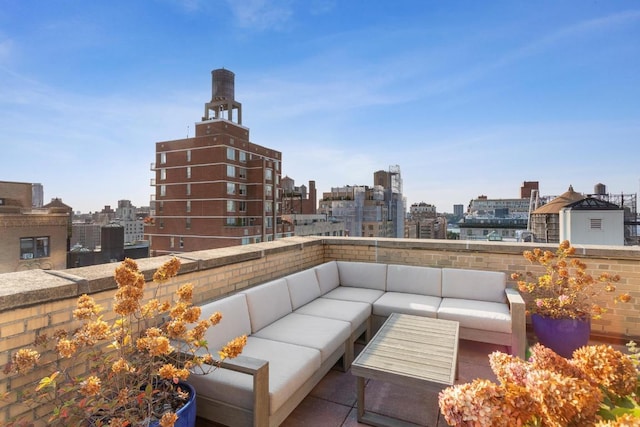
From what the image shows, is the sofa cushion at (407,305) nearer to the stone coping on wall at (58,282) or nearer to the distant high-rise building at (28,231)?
the stone coping on wall at (58,282)

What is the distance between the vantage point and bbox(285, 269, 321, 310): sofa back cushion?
11.4ft

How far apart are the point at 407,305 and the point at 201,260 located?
7.65 ft

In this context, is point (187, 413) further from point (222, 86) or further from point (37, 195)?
point (222, 86)

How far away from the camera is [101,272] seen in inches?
83.7

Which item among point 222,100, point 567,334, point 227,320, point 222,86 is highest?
point 222,86

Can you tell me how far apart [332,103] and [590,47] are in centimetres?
695

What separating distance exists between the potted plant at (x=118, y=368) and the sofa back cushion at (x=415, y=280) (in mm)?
2863

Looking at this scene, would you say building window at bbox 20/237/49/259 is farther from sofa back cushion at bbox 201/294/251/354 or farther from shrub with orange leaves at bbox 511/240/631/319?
shrub with orange leaves at bbox 511/240/631/319

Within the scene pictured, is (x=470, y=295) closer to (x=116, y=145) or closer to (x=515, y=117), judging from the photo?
(x=515, y=117)

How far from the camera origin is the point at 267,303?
3.04 meters

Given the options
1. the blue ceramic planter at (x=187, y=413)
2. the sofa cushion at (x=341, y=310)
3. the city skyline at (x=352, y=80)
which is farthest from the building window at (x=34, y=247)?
the blue ceramic planter at (x=187, y=413)

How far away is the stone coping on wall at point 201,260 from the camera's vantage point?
1675 millimetres

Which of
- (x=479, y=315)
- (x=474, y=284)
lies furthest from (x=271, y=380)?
(x=474, y=284)

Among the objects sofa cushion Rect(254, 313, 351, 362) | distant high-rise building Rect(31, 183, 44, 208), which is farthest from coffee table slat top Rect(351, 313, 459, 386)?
distant high-rise building Rect(31, 183, 44, 208)
